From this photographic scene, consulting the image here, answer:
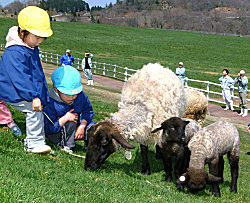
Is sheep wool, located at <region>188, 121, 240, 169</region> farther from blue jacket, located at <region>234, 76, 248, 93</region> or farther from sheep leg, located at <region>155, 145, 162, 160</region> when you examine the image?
blue jacket, located at <region>234, 76, 248, 93</region>

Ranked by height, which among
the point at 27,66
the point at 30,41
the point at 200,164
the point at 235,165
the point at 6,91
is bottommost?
the point at 235,165

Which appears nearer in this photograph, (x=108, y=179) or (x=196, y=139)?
(x=108, y=179)

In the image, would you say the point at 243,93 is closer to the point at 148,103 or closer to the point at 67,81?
the point at 148,103

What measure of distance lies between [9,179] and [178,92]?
4.60m

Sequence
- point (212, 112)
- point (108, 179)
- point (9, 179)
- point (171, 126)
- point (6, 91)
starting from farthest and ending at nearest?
point (212, 112)
point (171, 126)
point (108, 179)
point (6, 91)
point (9, 179)

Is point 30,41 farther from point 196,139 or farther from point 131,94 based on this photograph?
point 196,139

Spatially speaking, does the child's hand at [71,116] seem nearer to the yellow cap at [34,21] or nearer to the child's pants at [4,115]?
the child's pants at [4,115]

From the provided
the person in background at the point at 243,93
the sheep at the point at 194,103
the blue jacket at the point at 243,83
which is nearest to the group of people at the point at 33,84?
the sheep at the point at 194,103

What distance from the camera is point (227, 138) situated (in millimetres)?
6340

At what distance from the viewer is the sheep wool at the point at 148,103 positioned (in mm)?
6281

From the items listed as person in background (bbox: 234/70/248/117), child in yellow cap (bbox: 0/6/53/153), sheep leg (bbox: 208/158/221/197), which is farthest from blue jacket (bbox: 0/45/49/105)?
person in background (bbox: 234/70/248/117)

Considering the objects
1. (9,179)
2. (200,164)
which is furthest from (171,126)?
(9,179)

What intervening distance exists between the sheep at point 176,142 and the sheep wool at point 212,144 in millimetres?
265

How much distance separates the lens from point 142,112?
258 inches
